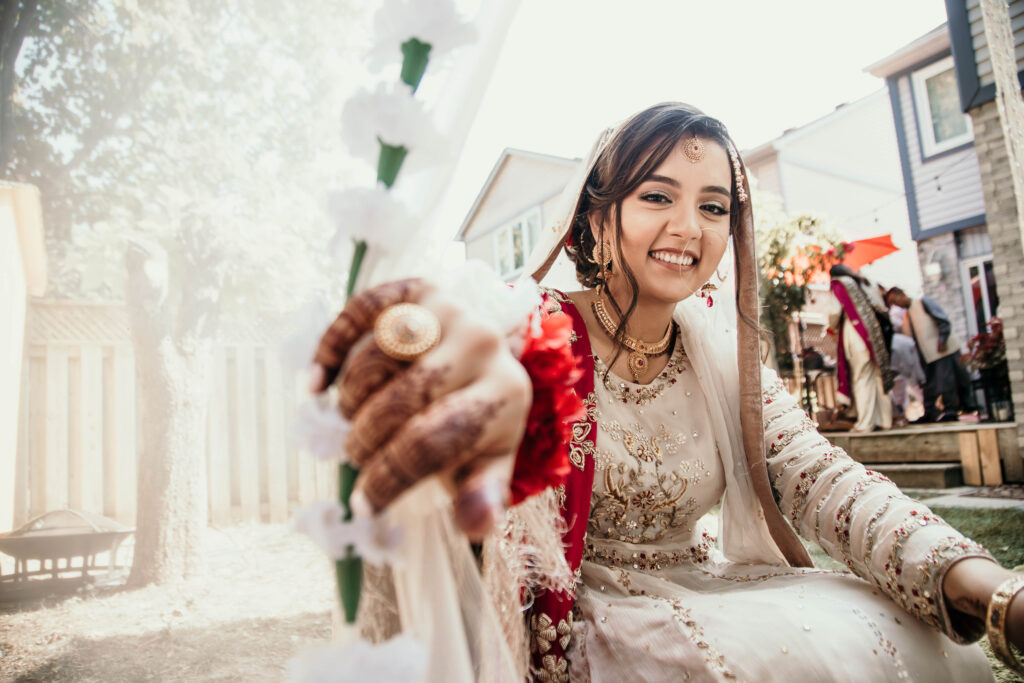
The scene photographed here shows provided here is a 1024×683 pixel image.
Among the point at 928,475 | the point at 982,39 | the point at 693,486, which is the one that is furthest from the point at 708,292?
the point at 982,39

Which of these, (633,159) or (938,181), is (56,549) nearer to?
(633,159)

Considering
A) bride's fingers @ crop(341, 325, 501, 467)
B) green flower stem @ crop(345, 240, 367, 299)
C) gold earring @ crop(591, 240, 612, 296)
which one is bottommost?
bride's fingers @ crop(341, 325, 501, 467)

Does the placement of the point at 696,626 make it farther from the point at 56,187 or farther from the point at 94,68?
the point at 94,68

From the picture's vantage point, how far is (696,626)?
1134 mm

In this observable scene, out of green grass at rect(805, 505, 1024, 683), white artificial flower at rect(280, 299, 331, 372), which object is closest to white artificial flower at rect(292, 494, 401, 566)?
white artificial flower at rect(280, 299, 331, 372)

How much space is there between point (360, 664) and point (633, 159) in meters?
1.31

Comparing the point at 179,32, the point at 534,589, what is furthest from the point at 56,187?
the point at 534,589

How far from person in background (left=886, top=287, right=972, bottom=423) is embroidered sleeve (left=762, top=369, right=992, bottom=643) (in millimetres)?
8329

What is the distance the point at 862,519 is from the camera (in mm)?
1299

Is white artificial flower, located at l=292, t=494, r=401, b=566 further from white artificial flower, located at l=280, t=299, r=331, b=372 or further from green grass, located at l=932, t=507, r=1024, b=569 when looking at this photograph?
green grass, located at l=932, t=507, r=1024, b=569

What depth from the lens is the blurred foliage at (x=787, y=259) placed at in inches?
346

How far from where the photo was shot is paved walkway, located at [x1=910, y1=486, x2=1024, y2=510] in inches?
158

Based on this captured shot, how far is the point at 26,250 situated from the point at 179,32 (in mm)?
792

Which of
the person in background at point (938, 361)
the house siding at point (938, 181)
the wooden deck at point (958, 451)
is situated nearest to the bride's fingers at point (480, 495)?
the wooden deck at point (958, 451)
